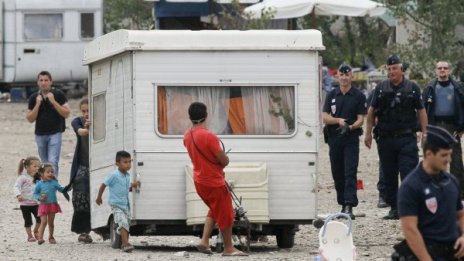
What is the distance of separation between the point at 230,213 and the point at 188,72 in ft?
5.31

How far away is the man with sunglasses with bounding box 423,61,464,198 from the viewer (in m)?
19.5

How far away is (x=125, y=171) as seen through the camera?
15758 millimetres

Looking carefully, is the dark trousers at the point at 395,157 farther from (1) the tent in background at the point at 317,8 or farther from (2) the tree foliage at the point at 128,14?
(2) the tree foliage at the point at 128,14

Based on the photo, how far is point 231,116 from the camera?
16.0 metres

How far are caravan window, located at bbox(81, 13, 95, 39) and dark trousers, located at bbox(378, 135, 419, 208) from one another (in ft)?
76.2

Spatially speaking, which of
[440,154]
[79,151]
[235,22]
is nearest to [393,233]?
[79,151]

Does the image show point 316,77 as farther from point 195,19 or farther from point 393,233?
point 195,19

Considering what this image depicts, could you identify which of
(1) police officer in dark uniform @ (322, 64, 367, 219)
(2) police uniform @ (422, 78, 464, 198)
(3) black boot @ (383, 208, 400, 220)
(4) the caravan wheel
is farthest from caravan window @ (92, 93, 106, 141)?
(2) police uniform @ (422, 78, 464, 198)

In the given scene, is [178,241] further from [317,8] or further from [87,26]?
[87,26]

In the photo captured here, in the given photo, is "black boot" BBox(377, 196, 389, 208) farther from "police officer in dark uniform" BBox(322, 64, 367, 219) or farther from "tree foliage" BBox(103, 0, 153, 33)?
"tree foliage" BBox(103, 0, 153, 33)

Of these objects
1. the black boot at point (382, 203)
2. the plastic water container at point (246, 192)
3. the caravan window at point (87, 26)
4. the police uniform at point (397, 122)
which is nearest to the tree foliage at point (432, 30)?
the black boot at point (382, 203)

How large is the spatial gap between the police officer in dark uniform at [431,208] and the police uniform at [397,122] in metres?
7.45

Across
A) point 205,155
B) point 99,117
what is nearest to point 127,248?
point 205,155

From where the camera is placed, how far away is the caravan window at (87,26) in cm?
4025
